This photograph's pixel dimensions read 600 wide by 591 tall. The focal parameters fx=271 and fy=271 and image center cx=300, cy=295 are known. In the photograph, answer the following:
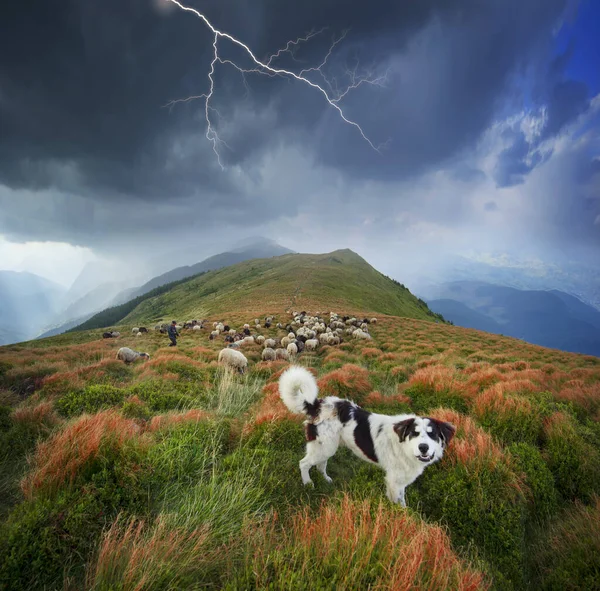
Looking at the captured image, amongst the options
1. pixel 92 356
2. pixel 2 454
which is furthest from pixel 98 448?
pixel 92 356

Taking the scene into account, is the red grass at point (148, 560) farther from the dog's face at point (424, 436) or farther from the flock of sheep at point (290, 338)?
the flock of sheep at point (290, 338)

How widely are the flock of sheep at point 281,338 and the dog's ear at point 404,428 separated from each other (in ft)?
30.4

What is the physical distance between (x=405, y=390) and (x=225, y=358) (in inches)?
332

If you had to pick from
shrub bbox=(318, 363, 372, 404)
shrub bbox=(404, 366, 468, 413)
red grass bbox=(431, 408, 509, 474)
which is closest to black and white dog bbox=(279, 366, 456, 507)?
red grass bbox=(431, 408, 509, 474)

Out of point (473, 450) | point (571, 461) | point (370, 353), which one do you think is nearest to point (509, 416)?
point (571, 461)

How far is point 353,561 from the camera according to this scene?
2.40m

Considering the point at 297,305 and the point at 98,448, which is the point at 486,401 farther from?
the point at 297,305

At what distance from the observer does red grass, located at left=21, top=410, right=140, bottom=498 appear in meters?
3.15

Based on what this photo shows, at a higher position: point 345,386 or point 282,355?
point 345,386

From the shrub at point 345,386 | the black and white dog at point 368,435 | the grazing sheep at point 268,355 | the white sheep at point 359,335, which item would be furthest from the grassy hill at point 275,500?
the white sheep at point 359,335

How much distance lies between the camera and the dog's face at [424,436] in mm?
3797

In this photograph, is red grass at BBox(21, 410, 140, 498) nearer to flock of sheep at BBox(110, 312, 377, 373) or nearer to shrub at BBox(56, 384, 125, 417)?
shrub at BBox(56, 384, 125, 417)

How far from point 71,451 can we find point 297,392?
3.21 meters

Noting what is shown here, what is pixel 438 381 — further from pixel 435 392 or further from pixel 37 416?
pixel 37 416
